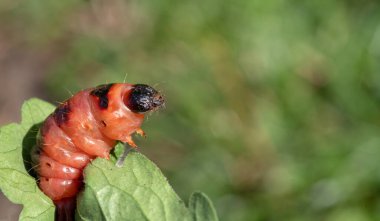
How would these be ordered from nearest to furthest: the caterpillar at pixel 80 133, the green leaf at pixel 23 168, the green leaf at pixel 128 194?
1. the green leaf at pixel 128 194
2. the green leaf at pixel 23 168
3. the caterpillar at pixel 80 133

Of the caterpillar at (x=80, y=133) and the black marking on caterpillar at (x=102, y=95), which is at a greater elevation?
the black marking on caterpillar at (x=102, y=95)

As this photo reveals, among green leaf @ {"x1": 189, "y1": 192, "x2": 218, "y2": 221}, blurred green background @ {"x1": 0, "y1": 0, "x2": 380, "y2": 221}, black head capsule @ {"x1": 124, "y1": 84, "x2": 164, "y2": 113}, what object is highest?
blurred green background @ {"x1": 0, "y1": 0, "x2": 380, "y2": 221}

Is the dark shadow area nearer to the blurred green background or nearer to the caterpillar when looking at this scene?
the caterpillar

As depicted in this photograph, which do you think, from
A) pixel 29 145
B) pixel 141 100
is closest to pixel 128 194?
pixel 141 100

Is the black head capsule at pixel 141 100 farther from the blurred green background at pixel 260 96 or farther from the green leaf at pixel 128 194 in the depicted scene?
the blurred green background at pixel 260 96

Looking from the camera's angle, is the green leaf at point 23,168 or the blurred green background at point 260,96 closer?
the green leaf at point 23,168

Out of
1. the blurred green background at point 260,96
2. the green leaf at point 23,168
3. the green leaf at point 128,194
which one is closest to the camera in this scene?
the green leaf at point 128,194

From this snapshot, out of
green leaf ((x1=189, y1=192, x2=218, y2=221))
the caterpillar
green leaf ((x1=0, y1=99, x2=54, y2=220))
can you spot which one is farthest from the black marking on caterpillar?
green leaf ((x1=189, y1=192, x2=218, y2=221))

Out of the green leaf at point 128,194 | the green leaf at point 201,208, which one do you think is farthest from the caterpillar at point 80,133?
the green leaf at point 201,208

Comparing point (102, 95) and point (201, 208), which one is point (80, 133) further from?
point (201, 208)
